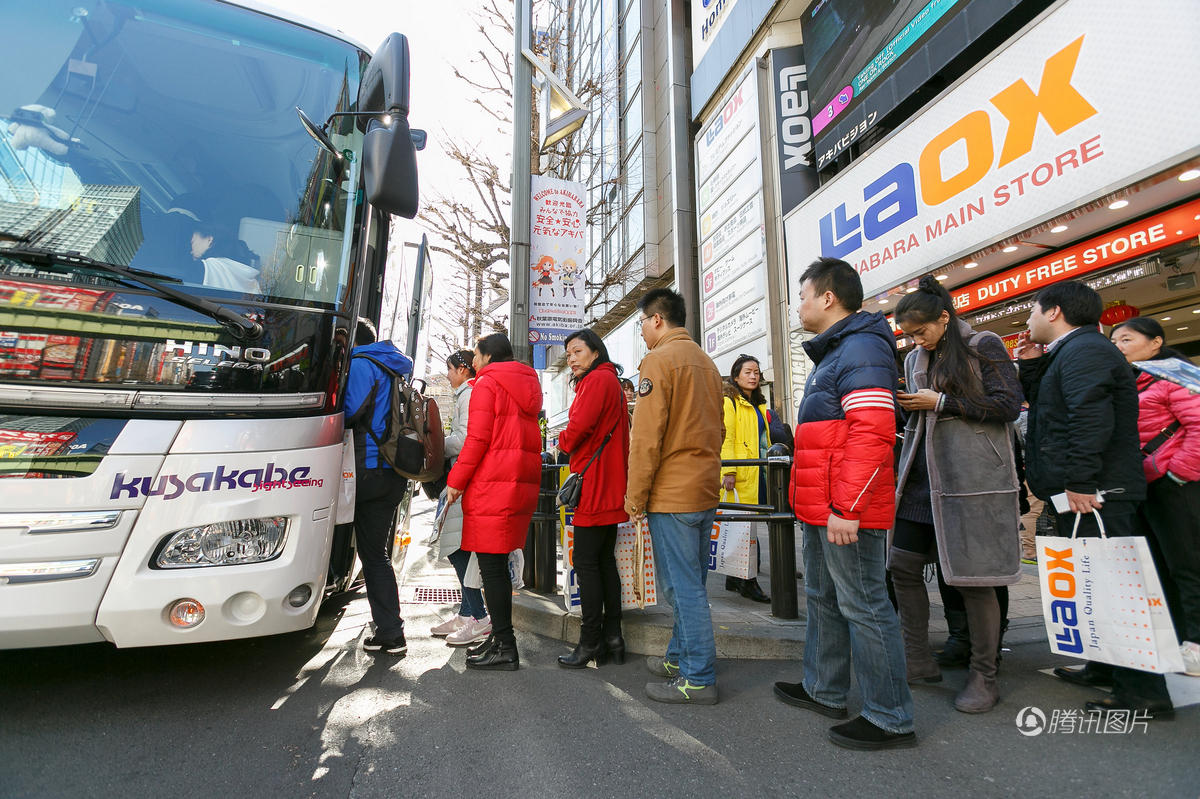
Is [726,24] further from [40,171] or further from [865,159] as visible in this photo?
[40,171]

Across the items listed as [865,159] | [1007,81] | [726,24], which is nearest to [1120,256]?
[1007,81]

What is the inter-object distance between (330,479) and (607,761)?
174 cm

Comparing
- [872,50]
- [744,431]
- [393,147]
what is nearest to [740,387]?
[744,431]

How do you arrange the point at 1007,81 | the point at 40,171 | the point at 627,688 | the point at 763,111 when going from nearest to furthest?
the point at 40,171 < the point at 627,688 < the point at 1007,81 < the point at 763,111

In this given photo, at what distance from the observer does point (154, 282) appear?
259 centimetres

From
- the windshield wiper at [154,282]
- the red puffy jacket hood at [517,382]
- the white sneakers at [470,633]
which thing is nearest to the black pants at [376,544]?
the white sneakers at [470,633]

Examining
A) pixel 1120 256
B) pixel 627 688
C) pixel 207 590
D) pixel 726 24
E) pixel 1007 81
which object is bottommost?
pixel 627 688

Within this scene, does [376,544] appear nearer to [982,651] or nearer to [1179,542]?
[982,651]

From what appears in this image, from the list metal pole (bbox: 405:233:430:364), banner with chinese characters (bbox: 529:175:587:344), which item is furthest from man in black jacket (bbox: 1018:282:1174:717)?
metal pole (bbox: 405:233:430:364)

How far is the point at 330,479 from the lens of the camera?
2926 millimetres

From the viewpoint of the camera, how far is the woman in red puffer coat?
297 cm

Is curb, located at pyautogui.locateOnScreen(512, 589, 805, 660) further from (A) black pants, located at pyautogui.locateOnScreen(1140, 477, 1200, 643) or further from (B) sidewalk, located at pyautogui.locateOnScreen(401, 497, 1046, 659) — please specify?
(A) black pants, located at pyautogui.locateOnScreen(1140, 477, 1200, 643)

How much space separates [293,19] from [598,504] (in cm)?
321

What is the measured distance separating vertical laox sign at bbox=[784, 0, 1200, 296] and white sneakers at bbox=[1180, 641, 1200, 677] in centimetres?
385
